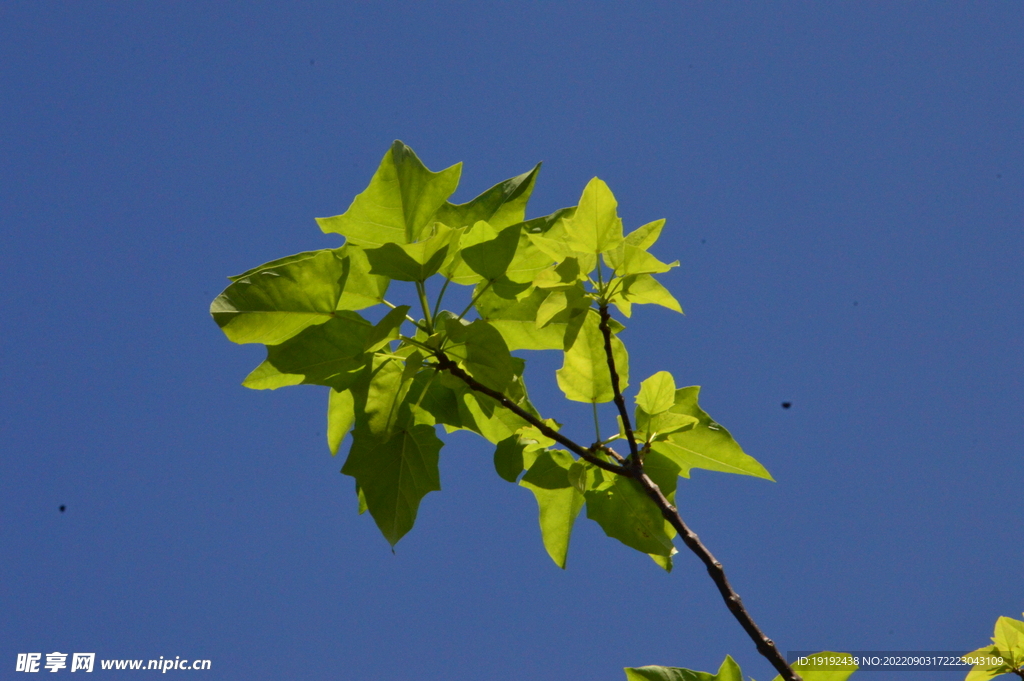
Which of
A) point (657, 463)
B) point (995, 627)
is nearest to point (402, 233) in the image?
point (657, 463)

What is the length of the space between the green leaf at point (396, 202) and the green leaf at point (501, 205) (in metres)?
0.05

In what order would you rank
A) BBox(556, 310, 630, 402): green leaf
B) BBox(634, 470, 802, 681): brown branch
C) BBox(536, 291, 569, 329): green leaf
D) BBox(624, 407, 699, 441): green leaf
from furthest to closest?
BBox(556, 310, 630, 402): green leaf
BBox(624, 407, 699, 441): green leaf
BBox(536, 291, 569, 329): green leaf
BBox(634, 470, 802, 681): brown branch

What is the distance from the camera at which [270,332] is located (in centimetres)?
118

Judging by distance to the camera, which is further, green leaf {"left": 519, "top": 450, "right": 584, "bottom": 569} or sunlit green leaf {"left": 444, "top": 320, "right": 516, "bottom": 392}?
green leaf {"left": 519, "top": 450, "right": 584, "bottom": 569}

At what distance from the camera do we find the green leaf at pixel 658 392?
123cm

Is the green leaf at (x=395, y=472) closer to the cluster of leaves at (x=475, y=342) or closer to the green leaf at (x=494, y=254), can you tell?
the cluster of leaves at (x=475, y=342)

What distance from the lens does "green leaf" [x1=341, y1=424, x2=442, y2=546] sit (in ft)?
4.19

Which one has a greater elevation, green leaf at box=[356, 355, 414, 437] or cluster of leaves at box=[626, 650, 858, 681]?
green leaf at box=[356, 355, 414, 437]

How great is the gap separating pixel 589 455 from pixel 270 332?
0.55 metres

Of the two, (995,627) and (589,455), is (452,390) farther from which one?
(995,627)

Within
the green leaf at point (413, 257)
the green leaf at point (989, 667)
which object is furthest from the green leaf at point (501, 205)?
the green leaf at point (989, 667)

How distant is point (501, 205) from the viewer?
4.23ft

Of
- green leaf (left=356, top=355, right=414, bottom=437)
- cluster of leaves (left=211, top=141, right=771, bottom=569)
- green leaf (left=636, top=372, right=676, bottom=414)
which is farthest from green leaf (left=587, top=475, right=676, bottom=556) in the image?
green leaf (left=356, top=355, right=414, bottom=437)

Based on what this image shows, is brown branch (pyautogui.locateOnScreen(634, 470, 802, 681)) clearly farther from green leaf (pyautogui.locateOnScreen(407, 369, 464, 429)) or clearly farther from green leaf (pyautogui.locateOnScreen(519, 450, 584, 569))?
green leaf (pyautogui.locateOnScreen(407, 369, 464, 429))
